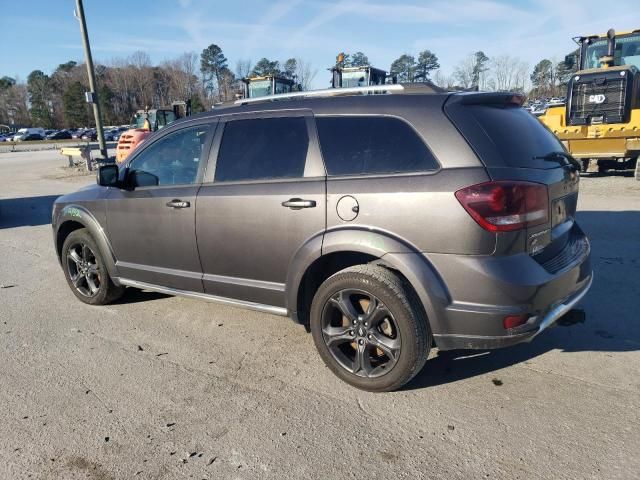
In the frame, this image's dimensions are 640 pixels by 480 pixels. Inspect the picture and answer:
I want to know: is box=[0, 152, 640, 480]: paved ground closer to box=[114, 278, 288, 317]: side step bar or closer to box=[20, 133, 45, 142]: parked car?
box=[114, 278, 288, 317]: side step bar

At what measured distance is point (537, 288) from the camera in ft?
8.88

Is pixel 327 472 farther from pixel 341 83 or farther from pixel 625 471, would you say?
pixel 341 83

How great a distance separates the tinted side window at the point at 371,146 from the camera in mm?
2926

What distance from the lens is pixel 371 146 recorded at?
3.11 m

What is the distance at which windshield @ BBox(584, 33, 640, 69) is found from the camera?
12273mm

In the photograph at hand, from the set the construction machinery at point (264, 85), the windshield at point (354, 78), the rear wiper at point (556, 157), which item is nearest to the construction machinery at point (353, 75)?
the windshield at point (354, 78)

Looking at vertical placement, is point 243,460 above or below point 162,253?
below

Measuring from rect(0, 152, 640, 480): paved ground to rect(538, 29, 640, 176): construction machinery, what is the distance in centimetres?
788

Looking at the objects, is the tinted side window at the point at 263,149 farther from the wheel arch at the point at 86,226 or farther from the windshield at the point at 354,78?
the windshield at the point at 354,78

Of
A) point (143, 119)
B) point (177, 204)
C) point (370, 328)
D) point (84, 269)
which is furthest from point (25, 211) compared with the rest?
point (143, 119)

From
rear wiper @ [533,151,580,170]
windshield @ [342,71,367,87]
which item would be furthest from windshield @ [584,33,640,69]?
rear wiper @ [533,151,580,170]

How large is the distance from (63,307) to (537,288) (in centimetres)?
444

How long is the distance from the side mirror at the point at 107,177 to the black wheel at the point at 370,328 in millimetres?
2352

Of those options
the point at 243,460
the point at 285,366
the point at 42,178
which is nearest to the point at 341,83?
the point at 42,178
